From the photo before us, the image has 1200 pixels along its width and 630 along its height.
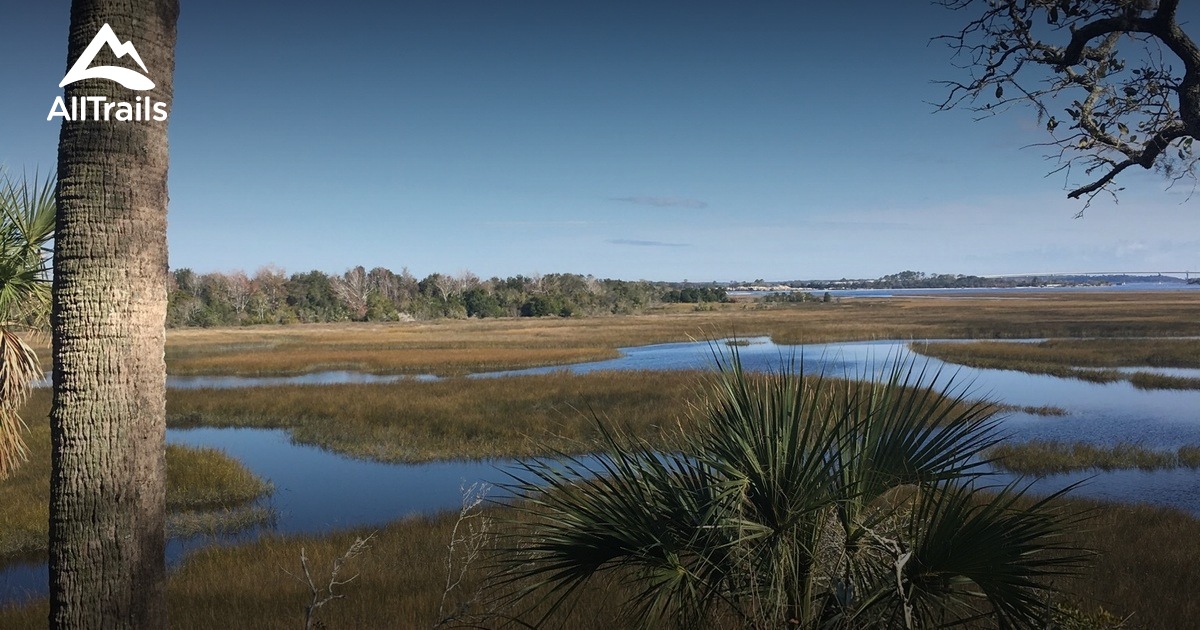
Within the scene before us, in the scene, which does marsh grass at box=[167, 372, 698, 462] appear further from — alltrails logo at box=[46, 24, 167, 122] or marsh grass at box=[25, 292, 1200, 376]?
alltrails logo at box=[46, 24, 167, 122]

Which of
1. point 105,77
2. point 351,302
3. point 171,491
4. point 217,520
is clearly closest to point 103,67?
point 105,77

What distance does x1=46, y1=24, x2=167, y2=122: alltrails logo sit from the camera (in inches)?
145

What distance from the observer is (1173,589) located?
27.2 ft

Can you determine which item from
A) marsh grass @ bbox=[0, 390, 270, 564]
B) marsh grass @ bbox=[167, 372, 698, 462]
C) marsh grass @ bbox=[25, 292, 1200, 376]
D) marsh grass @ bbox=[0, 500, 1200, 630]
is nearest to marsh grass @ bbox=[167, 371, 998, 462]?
marsh grass @ bbox=[167, 372, 698, 462]

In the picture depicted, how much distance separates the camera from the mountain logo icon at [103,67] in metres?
3.71

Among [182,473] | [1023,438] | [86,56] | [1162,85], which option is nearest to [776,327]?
[1023,438]

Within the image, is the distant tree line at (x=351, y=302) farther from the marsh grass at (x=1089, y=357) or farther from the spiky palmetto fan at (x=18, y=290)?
the spiky palmetto fan at (x=18, y=290)

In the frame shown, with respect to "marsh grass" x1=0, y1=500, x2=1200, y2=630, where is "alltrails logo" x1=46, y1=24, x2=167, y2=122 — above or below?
above

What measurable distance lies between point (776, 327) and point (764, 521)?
6923 cm

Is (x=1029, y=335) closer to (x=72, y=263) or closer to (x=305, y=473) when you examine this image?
(x=305, y=473)

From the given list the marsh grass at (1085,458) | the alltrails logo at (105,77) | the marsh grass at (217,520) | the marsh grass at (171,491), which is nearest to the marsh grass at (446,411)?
the marsh grass at (171,491)

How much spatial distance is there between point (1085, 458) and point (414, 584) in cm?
1637

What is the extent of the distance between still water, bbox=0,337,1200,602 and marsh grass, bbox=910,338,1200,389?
183cm

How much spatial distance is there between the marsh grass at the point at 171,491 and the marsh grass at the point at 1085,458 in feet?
54.9
